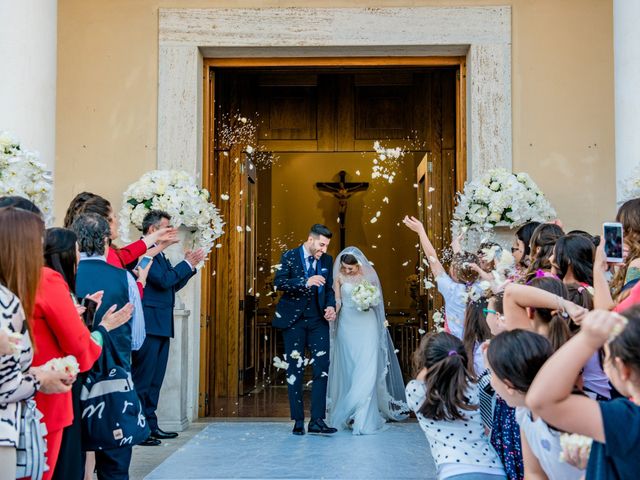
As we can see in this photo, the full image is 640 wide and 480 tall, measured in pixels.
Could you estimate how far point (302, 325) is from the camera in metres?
7.58

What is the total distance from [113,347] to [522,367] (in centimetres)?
229

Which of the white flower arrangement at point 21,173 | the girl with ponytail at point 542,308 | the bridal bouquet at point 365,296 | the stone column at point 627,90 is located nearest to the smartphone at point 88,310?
the white flower arrangement at point 21,173

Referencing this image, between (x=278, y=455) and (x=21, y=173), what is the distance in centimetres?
293

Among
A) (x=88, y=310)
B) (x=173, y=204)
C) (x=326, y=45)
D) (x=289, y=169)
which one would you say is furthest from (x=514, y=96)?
(x=88, y=310)

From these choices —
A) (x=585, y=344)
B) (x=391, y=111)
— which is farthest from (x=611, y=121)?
(x=585, y=344)

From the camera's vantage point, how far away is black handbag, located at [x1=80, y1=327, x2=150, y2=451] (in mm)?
4148

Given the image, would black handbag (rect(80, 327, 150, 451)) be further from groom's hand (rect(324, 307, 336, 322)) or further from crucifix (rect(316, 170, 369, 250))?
crucifix (rect(316, 170, 369, 250))

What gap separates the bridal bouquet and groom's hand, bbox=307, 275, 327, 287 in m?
0.52

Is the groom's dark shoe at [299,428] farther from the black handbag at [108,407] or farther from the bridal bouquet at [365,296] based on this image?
the black handbag at [108,407]

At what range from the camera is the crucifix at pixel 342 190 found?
12.4 metres

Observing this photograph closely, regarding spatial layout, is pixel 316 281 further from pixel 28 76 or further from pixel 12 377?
pixel 12 377

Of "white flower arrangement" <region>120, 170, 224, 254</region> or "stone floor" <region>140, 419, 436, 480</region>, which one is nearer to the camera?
"stone floor" <region>140, 419, 436, 480</region>

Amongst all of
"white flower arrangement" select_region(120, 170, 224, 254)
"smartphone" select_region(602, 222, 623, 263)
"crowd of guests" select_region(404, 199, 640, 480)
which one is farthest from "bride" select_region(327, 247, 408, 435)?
"smartphone" select_region(602, 222, 623, 263)

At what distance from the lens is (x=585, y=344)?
2123mm
